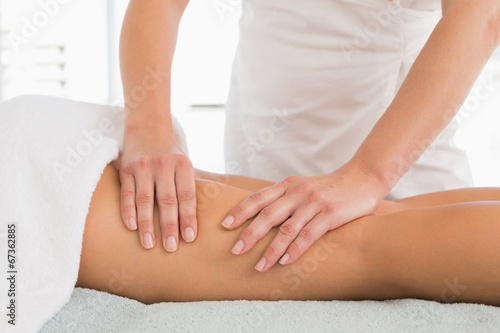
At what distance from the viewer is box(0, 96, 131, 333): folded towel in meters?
0.98

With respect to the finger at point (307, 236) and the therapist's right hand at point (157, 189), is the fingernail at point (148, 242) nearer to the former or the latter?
the therapist's right hand at point (157, 189)

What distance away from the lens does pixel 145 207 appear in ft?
3.73

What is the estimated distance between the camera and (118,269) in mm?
1100

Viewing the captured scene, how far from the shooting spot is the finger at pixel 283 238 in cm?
107

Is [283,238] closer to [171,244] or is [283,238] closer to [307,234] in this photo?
[307,234]

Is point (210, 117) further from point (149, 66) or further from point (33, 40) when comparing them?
point (149, 66)

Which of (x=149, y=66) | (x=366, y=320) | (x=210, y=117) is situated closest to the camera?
(x=366, y=320)

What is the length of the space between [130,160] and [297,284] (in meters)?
0.38

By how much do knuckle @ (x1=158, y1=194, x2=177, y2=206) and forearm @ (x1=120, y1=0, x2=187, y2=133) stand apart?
228mm

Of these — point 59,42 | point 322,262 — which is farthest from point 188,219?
point 59,42

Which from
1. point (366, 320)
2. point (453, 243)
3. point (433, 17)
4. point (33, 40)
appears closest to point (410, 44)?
point (433, 17)

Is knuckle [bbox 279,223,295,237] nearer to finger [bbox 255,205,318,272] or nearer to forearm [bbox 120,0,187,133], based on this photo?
A: finger [bbox 255,205,318,272]

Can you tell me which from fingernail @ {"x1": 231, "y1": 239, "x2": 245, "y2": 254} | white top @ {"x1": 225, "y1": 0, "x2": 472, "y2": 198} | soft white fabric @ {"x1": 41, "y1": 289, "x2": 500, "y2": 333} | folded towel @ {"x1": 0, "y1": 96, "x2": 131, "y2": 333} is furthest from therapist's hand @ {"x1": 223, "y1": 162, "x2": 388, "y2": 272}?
white top @ {"x1": 225, "y1": 0, "x2": 472, "y2": 198}

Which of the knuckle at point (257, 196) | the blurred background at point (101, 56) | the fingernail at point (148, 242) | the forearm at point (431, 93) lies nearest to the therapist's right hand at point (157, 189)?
the fingernail at point (148, 242)
